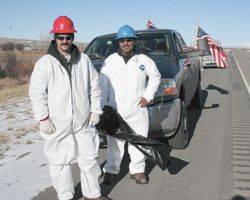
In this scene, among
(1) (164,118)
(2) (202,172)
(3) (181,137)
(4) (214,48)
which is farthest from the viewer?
(4) (214,48)

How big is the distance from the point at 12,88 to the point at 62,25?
15.6 metres

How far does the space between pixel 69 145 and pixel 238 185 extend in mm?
2120

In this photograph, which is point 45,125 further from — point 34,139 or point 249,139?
point 249,139

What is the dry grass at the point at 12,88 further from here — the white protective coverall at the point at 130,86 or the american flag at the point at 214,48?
the white protective coverall at the point at 130,86

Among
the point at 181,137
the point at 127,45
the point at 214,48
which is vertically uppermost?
the point at 127,45

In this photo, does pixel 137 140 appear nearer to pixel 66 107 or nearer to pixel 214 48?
pixel 66 107

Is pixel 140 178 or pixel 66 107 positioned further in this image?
pixel 140 178

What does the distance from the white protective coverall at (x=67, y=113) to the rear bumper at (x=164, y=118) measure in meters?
1.55

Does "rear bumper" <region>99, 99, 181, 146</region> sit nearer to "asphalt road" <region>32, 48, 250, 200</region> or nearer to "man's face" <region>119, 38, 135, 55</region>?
"asphalt road" <region>32, 48, 250, 200</region>

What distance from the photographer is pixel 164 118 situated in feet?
18.3

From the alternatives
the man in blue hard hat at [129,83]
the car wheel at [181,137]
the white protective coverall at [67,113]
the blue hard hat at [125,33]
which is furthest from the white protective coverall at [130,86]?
the car wheel at [181,137]

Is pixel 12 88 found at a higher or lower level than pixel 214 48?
lower

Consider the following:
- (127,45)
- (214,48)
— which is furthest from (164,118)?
(214,48)

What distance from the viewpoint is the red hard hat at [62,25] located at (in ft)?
12.4
